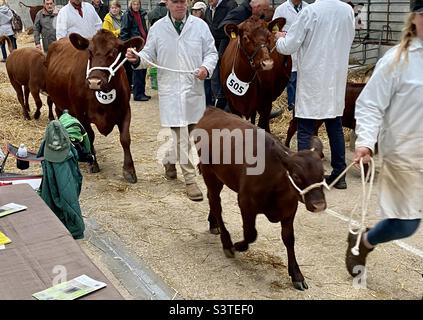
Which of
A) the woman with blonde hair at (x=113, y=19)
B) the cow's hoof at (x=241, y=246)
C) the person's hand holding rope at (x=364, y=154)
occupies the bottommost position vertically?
the cow's hoof at (x=241, y=246)

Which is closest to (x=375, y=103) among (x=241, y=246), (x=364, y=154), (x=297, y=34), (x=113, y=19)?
(x=364, y=154)

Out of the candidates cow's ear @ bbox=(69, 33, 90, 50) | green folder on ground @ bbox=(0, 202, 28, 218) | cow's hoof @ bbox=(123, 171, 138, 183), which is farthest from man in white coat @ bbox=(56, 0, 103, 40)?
green folder on ground @ bbox=(0, 202, 28, 218)

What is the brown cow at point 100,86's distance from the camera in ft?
16.8

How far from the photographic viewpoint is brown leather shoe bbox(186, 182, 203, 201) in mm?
4918

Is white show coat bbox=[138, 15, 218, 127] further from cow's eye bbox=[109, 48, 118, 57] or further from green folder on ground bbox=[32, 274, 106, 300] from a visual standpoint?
green folder on ground bbox=[32, 274, 106, 300]

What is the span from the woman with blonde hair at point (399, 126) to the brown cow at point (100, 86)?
2.92 metres

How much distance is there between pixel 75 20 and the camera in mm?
7215

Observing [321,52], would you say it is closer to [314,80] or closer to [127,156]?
[314,80]

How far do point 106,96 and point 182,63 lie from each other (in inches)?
34.5

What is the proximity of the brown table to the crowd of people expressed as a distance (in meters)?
1.43

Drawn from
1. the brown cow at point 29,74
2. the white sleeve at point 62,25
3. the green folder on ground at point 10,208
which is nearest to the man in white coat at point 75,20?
the white sleeve at point 62,25

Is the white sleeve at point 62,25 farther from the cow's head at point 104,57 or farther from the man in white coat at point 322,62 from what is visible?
the man in white coat at point 322,62

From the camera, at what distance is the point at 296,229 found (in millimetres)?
4203

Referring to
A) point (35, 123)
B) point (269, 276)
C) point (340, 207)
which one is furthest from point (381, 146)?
point (35, 123)
